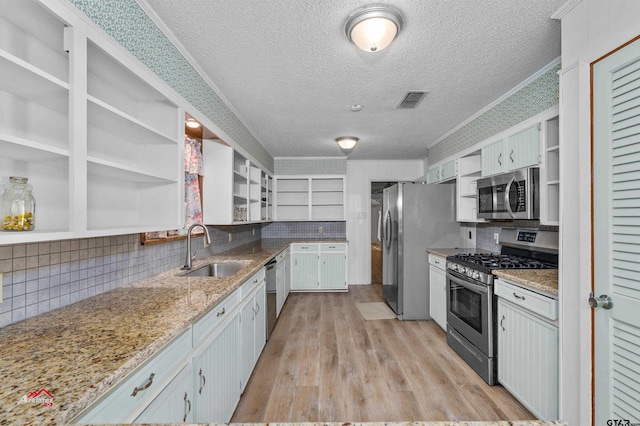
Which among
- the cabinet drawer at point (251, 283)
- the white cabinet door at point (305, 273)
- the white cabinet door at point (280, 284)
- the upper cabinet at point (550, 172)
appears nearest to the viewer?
the cabinet drawer at point (251, 283)

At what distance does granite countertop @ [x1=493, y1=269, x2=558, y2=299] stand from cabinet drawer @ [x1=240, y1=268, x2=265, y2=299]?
75.7 inches

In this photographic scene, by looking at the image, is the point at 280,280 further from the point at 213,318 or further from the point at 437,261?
the point at 213,318

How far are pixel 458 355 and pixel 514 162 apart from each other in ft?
6.21

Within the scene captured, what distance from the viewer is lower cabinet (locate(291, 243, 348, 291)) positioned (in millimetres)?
5074

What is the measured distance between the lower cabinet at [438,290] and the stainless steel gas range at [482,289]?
27cm

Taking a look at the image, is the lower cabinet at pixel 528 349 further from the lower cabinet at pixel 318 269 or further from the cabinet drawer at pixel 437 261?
the lower cabinet at pixel 318 269

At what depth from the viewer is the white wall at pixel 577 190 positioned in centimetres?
145

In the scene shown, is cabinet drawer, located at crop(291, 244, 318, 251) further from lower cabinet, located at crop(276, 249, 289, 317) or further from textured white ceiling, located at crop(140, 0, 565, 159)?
textured white ceiling, located at crop(140, 0, 565, 159)

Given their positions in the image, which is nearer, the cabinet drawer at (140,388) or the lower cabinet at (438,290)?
the cabinet drawer at (140,388)

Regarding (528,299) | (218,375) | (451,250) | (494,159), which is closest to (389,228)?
(451,250)

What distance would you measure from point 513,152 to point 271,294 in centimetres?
277

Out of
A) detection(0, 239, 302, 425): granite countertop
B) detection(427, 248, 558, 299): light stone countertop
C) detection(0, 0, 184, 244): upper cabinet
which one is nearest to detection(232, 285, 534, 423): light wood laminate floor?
detection(427, 248, 558, 299): light stone countertop

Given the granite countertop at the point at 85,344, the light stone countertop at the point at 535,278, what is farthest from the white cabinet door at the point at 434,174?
the granite countertop at the point at 85,344

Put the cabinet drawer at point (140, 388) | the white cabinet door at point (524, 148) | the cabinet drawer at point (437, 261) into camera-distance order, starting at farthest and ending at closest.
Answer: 1. the cabinet drawer at point (437, 261)
2. the white cabinet door at point (524, 148)
3. the cabinet drawer at point (140, 388)
